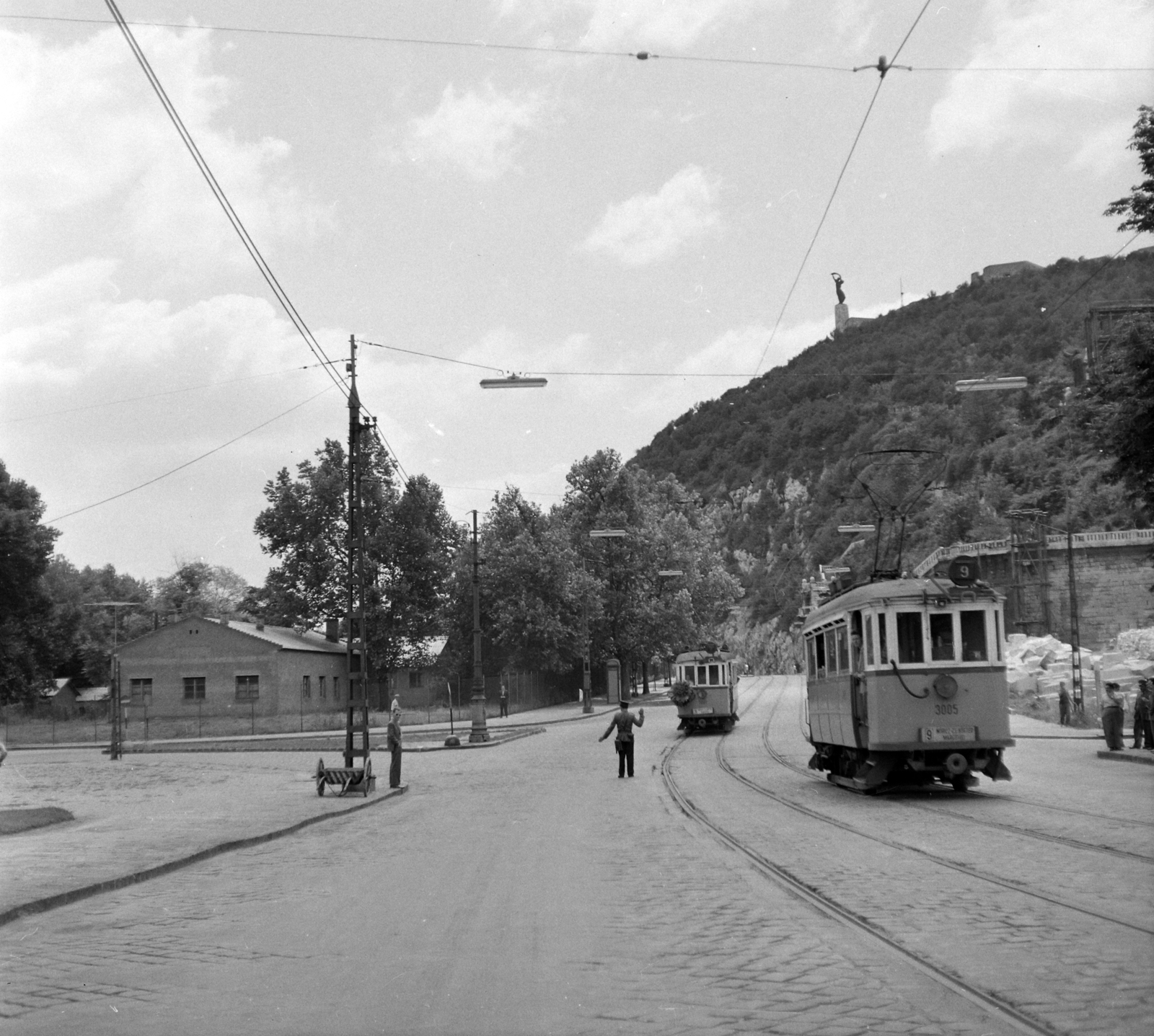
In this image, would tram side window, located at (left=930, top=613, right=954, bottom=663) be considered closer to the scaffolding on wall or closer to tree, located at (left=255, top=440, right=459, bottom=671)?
tree, located at (left=255, top=440, right=459, bottom=671)

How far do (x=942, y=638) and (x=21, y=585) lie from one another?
5517 centimetres

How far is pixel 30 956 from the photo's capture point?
7.79 metres

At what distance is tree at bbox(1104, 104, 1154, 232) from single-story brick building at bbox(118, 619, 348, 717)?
1784 inches

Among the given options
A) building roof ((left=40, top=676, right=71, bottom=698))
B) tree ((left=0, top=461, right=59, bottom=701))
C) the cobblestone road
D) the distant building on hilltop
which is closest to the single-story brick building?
tree ((left=0, top=461, right=59, bottom=701))

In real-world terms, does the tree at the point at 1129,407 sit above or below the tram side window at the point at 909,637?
above

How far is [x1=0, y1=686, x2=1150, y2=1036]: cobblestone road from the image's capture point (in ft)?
19.3

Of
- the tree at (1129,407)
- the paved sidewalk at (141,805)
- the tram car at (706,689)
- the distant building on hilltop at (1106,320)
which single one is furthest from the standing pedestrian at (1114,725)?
the paved sidewalk at (141,805)

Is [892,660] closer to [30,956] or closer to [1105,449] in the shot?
[1105,449]

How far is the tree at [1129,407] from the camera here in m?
20.7

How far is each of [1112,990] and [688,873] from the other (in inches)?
198

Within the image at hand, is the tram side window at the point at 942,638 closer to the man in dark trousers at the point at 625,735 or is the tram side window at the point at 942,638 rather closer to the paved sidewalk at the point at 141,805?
the man in dark trousers at the point at 625,735

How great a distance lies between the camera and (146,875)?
38.6 feet

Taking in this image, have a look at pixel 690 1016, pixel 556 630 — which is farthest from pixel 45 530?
pixel 690 1016

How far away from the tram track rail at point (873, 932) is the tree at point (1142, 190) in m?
13.7
